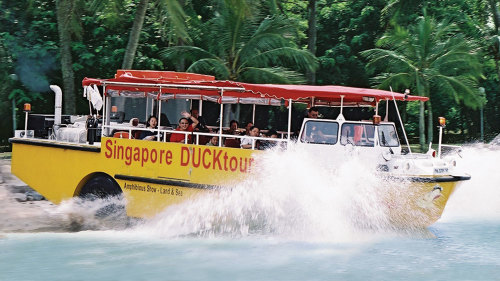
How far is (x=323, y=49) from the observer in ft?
90.8

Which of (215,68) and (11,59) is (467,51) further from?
(11,59)

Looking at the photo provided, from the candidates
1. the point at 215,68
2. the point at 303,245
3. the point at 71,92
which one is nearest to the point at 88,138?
the point at 303,245

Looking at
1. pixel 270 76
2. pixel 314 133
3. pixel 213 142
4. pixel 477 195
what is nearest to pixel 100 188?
pixel 213 142

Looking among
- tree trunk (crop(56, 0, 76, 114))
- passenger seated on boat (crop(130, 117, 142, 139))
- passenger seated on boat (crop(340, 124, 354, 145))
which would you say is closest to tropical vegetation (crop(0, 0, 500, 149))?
tree trunk (crop(56, 0, 76, 114))

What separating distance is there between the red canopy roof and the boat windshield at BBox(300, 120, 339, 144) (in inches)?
14.8

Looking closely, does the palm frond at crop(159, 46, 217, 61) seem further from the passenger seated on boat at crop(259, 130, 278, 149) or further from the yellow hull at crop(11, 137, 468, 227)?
the passenger seated on boat at crop(259, 130, 278, 149)

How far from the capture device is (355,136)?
1002cm

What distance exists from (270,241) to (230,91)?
2267 millimetres

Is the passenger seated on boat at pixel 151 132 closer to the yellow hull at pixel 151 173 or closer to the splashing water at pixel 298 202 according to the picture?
the yellow hull at pixel 151 173

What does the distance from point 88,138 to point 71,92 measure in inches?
301

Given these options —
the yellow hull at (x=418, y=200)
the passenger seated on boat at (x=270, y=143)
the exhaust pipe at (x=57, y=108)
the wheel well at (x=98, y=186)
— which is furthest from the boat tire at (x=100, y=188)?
the yellow hull at (x=418, y=200)

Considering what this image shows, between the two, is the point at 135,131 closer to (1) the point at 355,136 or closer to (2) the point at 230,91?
(2) the point at 230,91

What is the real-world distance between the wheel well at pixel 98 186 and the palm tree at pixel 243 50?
31.1ft

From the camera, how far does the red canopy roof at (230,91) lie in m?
9.96
